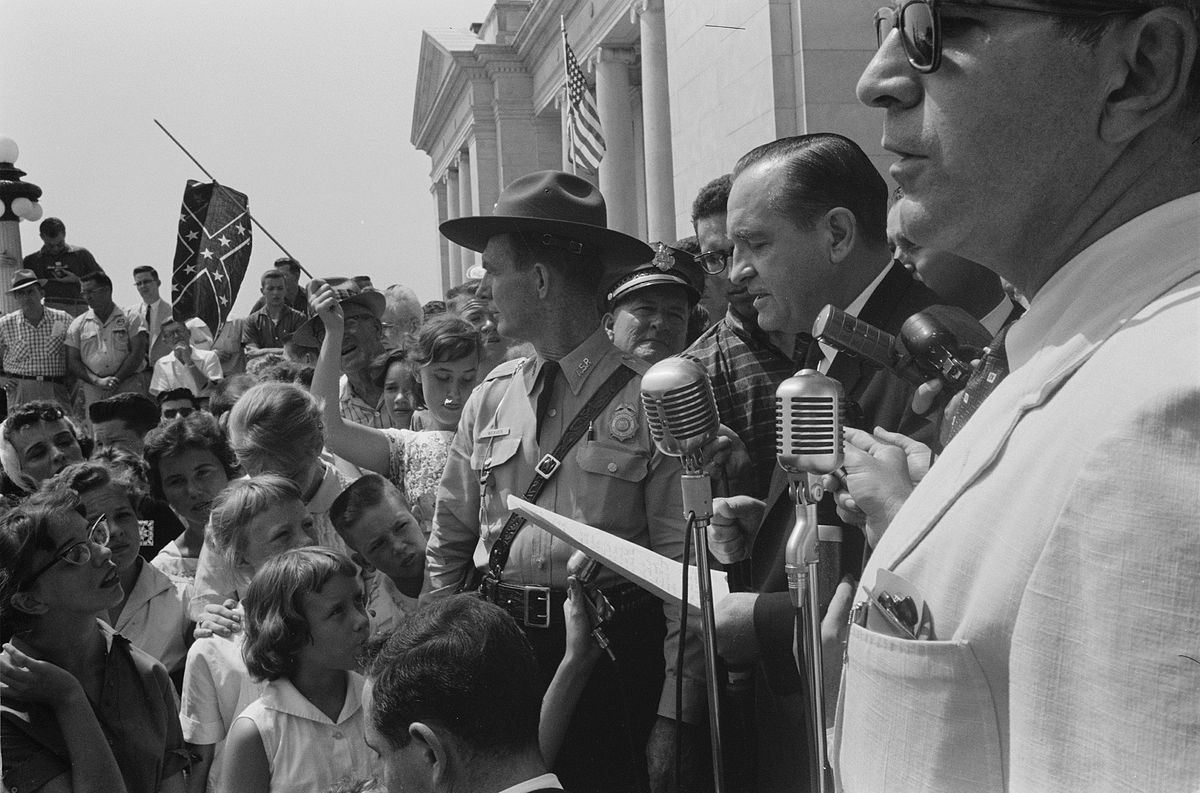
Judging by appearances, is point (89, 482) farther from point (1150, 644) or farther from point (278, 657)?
point (1150, 644)

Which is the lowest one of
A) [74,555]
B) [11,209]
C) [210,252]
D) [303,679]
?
[303,679]

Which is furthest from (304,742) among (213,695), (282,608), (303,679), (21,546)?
(21,546)

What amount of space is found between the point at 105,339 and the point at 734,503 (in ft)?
29.1

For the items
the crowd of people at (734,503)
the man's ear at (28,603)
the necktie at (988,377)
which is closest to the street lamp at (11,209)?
the crowd of people at (734,503)

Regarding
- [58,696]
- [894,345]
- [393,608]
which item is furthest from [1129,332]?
[393,608]

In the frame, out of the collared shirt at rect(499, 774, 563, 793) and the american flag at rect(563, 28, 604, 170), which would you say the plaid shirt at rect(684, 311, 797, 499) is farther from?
the american flag at rect(563, 28, 604, 170)

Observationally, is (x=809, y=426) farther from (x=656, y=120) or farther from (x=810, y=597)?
(x=656, y=120)

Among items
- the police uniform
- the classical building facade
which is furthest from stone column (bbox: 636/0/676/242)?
the police uniform

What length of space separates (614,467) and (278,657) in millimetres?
1083

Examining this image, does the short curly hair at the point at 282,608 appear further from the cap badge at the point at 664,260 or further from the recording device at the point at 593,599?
the cap badge at the point at 664,260

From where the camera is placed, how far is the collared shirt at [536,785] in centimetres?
236

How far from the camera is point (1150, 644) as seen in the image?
87 cm

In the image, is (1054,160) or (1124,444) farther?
(1054,160)

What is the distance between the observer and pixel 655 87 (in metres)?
21.5
